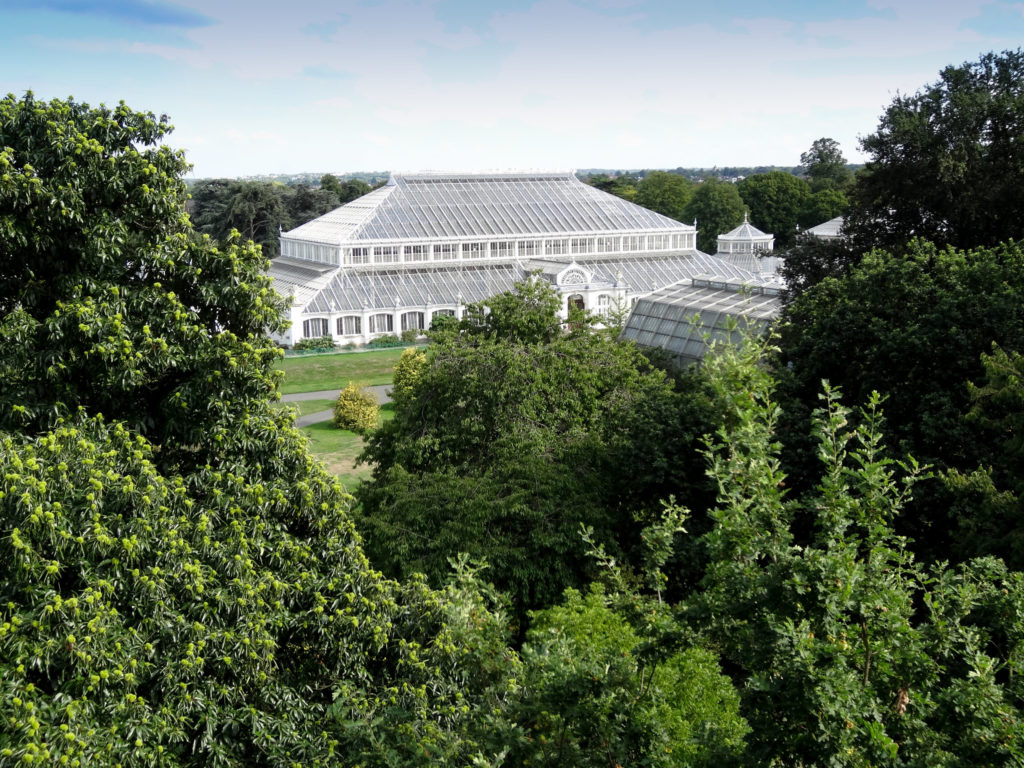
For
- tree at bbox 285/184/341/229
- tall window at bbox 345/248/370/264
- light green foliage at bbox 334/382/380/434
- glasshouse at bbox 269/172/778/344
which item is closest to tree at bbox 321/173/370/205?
tree at bbox 285/184/341/229

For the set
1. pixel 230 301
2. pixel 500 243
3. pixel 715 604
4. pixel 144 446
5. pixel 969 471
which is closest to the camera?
pixel 715 604

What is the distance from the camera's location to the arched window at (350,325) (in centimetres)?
6350

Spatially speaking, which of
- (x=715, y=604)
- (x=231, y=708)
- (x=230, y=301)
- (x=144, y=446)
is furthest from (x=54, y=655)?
(x=715, y=604)

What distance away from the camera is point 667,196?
110812mm

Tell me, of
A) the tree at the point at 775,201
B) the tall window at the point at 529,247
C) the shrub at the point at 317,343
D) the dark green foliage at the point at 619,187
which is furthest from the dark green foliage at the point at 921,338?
the dark green foliage at the point at 619,187

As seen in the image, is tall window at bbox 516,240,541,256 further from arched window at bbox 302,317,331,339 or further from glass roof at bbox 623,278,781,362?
glass roof at bbox 623,278,781,362

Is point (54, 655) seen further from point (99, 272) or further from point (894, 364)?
point (894, 364)

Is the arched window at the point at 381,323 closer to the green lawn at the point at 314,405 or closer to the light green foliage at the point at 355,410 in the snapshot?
the green lawn at the point at 314,405

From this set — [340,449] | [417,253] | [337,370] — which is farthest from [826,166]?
[340,449]

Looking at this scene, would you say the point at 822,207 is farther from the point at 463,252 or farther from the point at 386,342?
the point at 386,342

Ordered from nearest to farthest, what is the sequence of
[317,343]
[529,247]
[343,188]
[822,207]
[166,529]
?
[166,529] → [317,343] → [529,247] → [822,207] → [343,188]

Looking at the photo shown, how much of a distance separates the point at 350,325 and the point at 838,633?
5904 centimetres

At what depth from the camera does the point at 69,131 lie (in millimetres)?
11492

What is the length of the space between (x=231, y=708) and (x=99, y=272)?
19.2 ft
